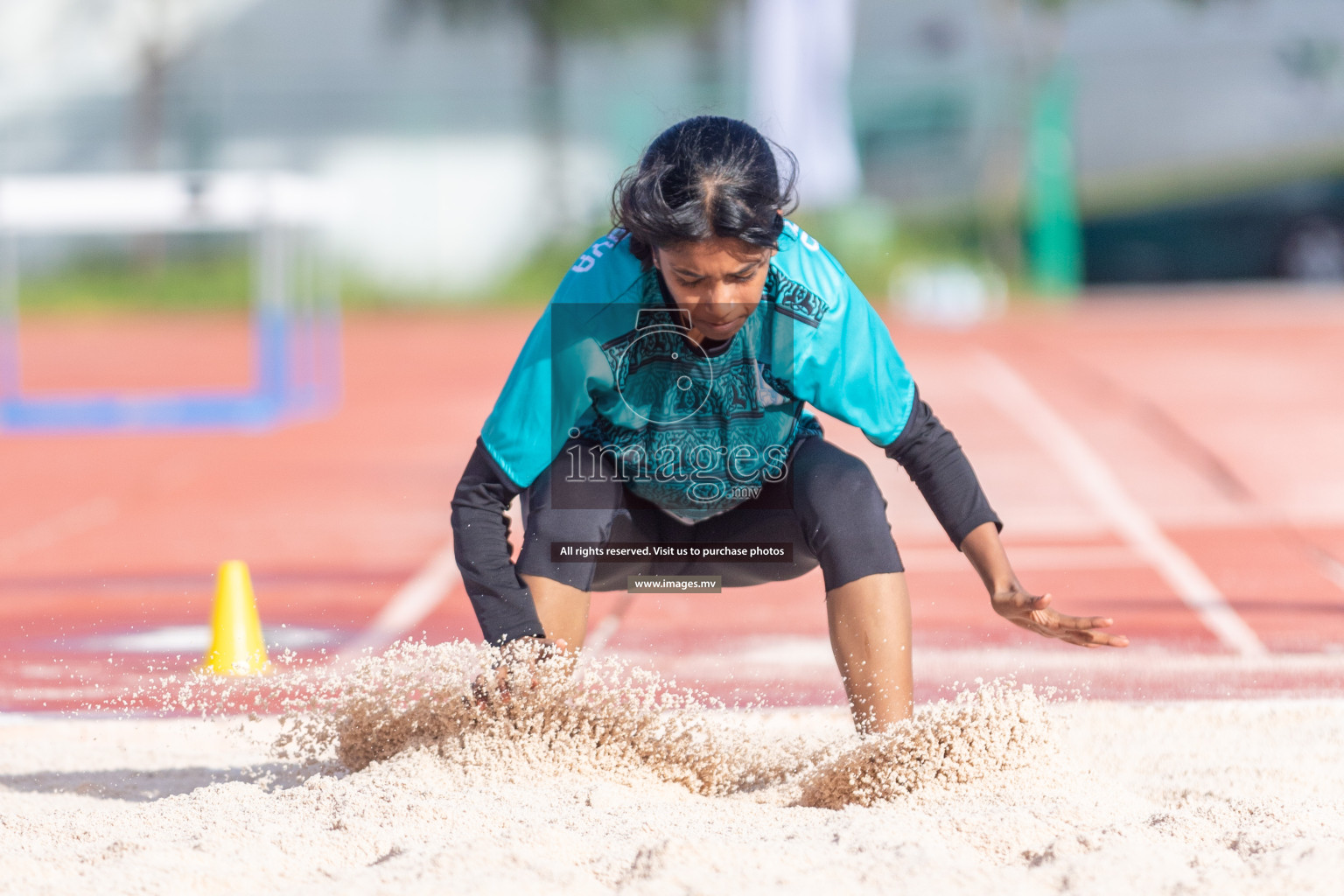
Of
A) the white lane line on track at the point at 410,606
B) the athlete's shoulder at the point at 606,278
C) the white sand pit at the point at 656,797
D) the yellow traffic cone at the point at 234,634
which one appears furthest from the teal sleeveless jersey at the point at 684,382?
the white lane line on track at the point at 410,606

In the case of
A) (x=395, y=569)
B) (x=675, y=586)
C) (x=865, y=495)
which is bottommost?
(x=395, y=569)

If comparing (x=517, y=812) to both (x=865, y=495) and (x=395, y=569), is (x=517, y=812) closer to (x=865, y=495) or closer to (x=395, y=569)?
(x=865, y=495)

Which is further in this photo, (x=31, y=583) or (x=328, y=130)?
(x=328, y=130)

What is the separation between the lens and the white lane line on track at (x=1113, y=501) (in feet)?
14.8

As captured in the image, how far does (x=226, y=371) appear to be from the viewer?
45.3 feet

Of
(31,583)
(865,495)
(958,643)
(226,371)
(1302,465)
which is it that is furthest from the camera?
(226,371)

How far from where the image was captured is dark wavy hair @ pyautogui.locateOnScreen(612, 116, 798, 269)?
252cm

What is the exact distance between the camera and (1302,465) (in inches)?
291

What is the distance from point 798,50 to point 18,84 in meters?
11.0

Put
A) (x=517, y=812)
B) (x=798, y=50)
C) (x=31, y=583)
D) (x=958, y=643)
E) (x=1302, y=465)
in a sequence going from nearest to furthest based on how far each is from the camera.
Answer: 1. (x=517, y=812)
2. (x=958, y=643)
3. (x=31, y=583)
4. (x=1302, y=465)
5. (x=798, y=50)

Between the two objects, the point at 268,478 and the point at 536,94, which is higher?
the point at 536,94

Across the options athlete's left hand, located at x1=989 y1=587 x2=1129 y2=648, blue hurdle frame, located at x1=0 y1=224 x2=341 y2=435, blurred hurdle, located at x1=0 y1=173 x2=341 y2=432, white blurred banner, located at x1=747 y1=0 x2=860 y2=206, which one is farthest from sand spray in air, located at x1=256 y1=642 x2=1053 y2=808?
white blurred banner, located at x1=747 y1=0 x2=860 y2=206

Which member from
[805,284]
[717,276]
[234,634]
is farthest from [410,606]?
[717,276]

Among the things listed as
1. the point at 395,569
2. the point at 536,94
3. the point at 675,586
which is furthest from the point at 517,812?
the point at 536,94
